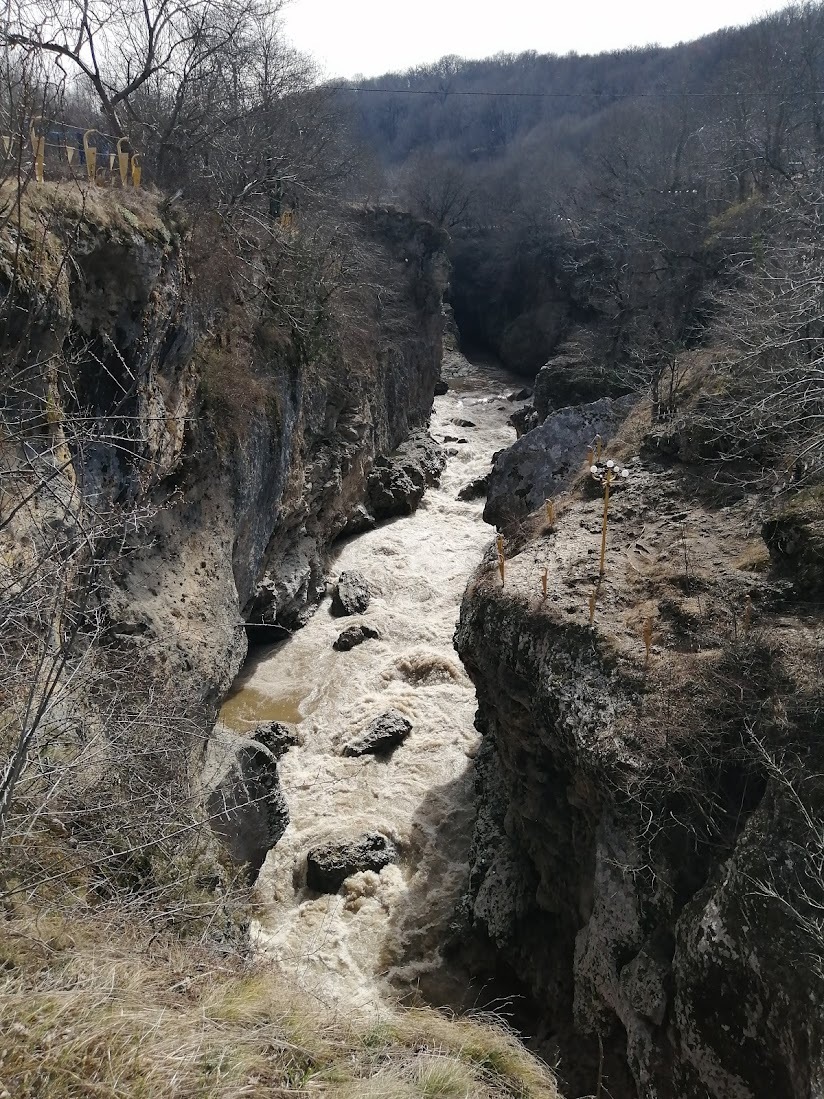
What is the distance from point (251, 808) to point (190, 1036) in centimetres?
600

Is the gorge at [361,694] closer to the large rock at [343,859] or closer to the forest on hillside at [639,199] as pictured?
the large rock at [343,859]

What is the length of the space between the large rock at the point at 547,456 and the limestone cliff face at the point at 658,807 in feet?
15.9

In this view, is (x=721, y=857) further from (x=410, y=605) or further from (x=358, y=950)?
(x=410, y=605)

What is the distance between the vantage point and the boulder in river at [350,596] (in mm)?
16266

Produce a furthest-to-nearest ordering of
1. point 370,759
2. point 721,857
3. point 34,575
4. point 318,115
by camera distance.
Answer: point 318,115 < point 370,759 < point 721,857 < point 34,575

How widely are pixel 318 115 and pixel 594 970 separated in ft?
103

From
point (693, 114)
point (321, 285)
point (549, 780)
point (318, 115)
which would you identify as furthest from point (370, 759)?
point (693, 114)

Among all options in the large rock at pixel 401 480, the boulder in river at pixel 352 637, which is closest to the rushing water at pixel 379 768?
the boulder in river at pixel 352 637

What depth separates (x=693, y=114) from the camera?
35.3 m

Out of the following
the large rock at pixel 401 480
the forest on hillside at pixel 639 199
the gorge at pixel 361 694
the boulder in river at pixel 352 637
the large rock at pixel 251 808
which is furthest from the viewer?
the large rock at pixel 401 480

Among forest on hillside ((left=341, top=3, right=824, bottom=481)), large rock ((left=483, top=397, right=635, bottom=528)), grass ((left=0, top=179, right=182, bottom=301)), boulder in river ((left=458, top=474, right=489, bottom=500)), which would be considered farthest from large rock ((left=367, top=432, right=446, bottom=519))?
grass ((left=0, top=179, right=182, bottom=301))

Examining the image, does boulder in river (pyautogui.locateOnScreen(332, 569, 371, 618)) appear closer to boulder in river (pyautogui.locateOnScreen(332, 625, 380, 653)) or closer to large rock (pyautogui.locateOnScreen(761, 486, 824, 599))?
boulder in river (pyautogui.locateOnScreen(332, 625, 380, 653))

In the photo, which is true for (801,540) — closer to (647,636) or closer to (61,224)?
(647,636)

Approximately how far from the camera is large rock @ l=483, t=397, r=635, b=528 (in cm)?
1473
